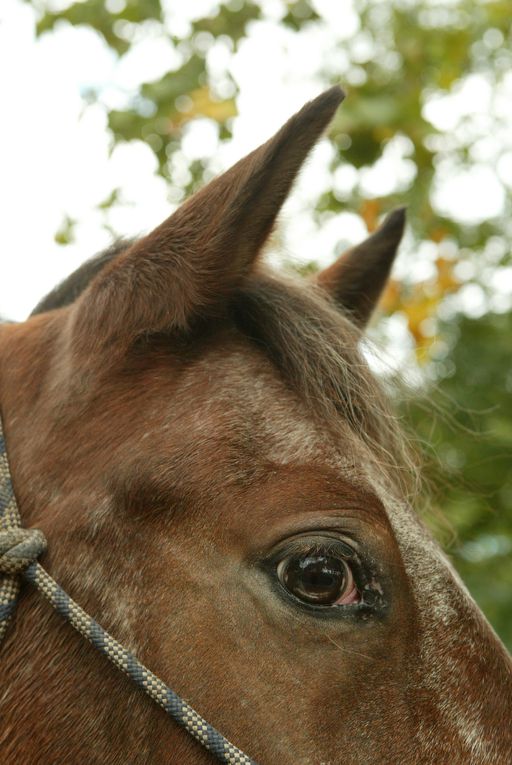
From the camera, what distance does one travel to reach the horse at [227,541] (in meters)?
1.44

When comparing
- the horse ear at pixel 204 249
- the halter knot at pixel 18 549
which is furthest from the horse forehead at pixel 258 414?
the halter knot at pixel 18 549

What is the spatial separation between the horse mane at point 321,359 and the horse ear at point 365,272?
445 mm

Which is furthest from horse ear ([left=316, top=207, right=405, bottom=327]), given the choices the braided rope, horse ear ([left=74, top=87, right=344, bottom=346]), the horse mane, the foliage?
the braided rope

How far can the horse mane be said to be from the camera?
5.69 feet

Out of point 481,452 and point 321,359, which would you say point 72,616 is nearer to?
point 321,359

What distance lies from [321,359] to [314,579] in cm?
48

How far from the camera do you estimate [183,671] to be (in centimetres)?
145

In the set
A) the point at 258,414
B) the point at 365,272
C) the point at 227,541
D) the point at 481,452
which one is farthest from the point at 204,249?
the point at 481,452

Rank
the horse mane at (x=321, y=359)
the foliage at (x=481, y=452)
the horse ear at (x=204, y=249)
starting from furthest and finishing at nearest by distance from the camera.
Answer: the foliage at (x=481, y=452), the horse mane at (x=321, y=359), the horse ear at (x=204, y=249)

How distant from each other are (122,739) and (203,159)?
3.42 metres

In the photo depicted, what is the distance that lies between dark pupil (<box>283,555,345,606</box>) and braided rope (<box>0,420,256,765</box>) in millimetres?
277

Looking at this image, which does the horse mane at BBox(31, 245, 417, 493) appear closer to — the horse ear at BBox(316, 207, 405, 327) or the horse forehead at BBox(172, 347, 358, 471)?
the horse forehead at BBox(172, 347, 358, 471)

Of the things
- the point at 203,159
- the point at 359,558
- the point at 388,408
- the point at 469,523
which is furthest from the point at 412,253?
the point at 359,558

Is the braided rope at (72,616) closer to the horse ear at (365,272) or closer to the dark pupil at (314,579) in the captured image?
the dark pupil at (314,579)
